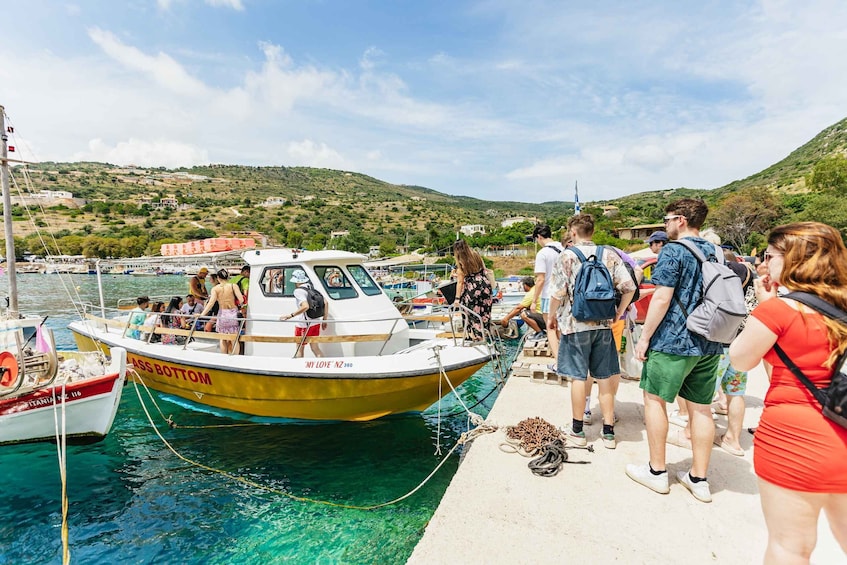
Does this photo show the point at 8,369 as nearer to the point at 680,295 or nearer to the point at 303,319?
the point at 303,319

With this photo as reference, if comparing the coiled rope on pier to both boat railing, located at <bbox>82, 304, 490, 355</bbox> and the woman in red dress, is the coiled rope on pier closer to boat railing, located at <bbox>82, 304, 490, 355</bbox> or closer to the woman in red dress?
the woman in red dress

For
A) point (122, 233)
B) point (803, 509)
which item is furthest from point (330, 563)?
point (122, 233)

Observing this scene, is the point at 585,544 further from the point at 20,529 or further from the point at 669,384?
the point at 20,529

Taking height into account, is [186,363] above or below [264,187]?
below

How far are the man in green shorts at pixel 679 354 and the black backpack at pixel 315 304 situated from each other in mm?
4923

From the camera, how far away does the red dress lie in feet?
5.51

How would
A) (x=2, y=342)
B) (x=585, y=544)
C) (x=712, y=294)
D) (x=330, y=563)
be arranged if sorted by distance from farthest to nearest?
(x=2, y=342), (x=330, y=563), (x=712, y=294), (x=585, y=544)

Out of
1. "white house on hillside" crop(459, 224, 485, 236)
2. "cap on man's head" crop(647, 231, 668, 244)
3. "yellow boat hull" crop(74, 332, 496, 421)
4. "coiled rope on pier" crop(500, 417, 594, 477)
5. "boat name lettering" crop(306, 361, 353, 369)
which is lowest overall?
"yellow boat hull" crop(74, 332, 496, 421)

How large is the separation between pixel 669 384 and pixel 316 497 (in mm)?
4447

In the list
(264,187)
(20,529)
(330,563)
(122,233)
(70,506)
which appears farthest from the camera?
(264,187)

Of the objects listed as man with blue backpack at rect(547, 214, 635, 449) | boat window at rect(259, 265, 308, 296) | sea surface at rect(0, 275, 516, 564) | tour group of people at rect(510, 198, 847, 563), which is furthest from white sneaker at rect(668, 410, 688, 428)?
boat window at rect(259, 265, 308, 296)

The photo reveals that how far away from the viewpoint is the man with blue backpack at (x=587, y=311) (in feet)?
11.8

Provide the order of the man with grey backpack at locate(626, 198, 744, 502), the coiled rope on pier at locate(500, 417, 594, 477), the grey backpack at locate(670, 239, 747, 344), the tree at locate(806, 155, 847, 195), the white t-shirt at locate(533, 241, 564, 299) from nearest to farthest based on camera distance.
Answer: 1. the grey backpack at locate(670, 239, 747, 344)
2. the man with grey backpack at locate(626, 198, 744, 502)
3. the coiled rope on pier at locate(500, 417, 594, 477)
4. the white t-shirt at locate(533, 241, 564, 299)
5. the tree at locate(806, 155, 847, 195)

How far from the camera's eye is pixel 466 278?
6.48m
